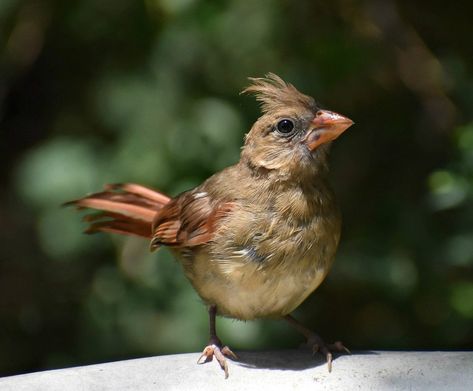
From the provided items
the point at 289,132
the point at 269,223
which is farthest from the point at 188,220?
the point at 289,132

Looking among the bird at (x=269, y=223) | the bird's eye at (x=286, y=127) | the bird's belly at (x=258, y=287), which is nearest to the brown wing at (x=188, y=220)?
the bird at (x=269, y=223)

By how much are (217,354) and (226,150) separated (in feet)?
3.78

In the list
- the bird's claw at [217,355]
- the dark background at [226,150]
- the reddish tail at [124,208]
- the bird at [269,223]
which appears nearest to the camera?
the bird's claw at [217,355]

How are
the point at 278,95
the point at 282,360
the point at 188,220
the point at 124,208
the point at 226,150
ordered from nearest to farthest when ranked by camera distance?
the point at 282,360 → the point at 278,95 → the point at 188,220 → the point at 124,208 → the point at 226,150

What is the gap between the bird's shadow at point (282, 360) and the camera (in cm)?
304

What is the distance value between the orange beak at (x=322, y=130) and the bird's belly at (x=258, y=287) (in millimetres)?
395

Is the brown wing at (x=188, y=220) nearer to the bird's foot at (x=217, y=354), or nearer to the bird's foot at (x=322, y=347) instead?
the bird's foot at (x=217, y=354)

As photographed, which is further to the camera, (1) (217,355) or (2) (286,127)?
(2) (286,127)

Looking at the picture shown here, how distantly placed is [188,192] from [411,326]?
1.34 meters

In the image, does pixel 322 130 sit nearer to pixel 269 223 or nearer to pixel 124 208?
pixel 269 223

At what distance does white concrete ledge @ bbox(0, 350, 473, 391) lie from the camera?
271 centimetres

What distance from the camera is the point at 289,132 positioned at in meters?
3.31

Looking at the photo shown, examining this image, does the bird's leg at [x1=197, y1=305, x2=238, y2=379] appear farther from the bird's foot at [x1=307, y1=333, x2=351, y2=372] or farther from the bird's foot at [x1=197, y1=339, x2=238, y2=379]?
the bird's foot at [x1=307, y1=333, x2=351, y2=372]

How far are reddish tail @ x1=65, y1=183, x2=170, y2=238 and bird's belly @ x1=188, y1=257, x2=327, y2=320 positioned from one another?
536mm
